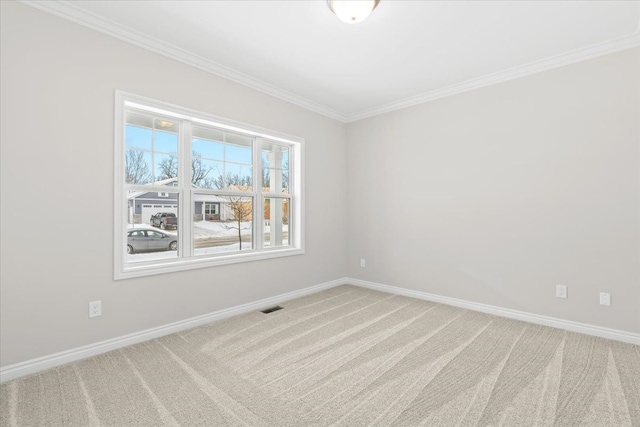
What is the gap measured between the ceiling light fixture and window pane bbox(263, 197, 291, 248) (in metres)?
2.44

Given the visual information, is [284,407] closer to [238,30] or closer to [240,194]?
[240,194]

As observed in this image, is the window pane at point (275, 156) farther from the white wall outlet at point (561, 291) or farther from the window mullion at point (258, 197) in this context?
the white wall outlet at point (561, 291)

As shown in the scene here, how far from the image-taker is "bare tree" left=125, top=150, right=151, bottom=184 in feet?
9.25

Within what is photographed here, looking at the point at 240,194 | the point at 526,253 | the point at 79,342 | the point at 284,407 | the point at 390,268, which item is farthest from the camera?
the point at 390,268

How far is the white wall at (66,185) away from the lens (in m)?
2.12

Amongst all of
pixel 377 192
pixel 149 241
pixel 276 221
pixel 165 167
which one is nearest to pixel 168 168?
pixel 165 167

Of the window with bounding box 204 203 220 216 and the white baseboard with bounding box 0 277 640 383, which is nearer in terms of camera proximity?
the white baseboard with bounding box 0 277 640 383

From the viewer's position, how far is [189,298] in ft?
10.0

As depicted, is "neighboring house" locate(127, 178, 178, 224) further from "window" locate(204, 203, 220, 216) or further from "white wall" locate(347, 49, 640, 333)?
"white wall" locate(347, 49, 640, 333)

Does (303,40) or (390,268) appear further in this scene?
(390,268)

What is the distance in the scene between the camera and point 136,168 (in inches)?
113

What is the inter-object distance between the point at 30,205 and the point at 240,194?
6.16 ft

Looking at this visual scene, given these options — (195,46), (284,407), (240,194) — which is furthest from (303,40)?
(284,407)

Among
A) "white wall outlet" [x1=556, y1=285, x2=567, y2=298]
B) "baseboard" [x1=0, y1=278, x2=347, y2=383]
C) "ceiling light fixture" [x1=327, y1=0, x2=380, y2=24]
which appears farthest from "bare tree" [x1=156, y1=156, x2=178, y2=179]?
"white wall outlet" [x1=556, y1=285, x2=567, y2=298]
